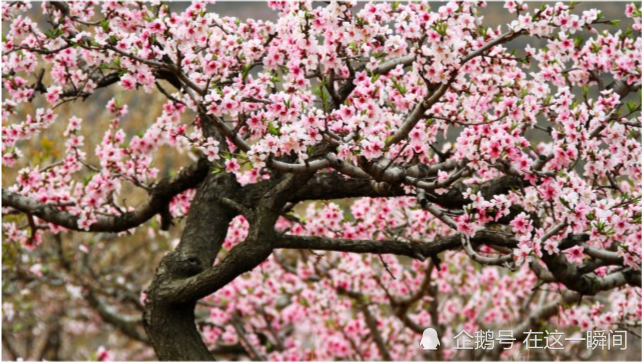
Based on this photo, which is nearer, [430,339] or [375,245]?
[375,245]

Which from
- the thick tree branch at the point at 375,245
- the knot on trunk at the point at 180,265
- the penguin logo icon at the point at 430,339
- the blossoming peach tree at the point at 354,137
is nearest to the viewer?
the blossoming peach tree at the point at 354,137

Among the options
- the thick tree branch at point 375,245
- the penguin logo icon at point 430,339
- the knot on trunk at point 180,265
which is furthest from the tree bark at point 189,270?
the penguin logo icon at point 430,339

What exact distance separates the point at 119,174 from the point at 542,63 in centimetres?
338

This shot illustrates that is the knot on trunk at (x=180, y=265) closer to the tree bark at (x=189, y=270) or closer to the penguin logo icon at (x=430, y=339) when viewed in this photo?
the tree bark at (x=189, y=270)

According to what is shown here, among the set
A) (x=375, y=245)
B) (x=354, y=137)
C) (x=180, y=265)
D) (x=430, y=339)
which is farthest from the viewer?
(x=430, y=339)

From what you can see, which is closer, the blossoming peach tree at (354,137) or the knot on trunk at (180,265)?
the blossoming peach tree at (354,137)

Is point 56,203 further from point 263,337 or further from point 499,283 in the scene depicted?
point 499,283

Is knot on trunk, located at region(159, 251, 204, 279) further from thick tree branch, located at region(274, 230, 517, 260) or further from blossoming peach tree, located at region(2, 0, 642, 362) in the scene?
thick tree branch, located at region(274, 230, 517, 260)

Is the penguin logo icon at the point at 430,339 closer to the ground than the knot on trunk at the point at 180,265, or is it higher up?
higher up

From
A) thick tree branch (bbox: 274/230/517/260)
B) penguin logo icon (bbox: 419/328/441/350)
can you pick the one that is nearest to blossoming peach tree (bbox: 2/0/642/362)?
thick tree branch (bbox: 274/230/517/260)

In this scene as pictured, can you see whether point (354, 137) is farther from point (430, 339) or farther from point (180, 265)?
point (430, 339)

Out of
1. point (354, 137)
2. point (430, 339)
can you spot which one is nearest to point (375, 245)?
point (354, 137)

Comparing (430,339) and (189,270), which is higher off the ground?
(430,339)

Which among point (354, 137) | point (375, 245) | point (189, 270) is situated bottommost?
point (189, 270)
